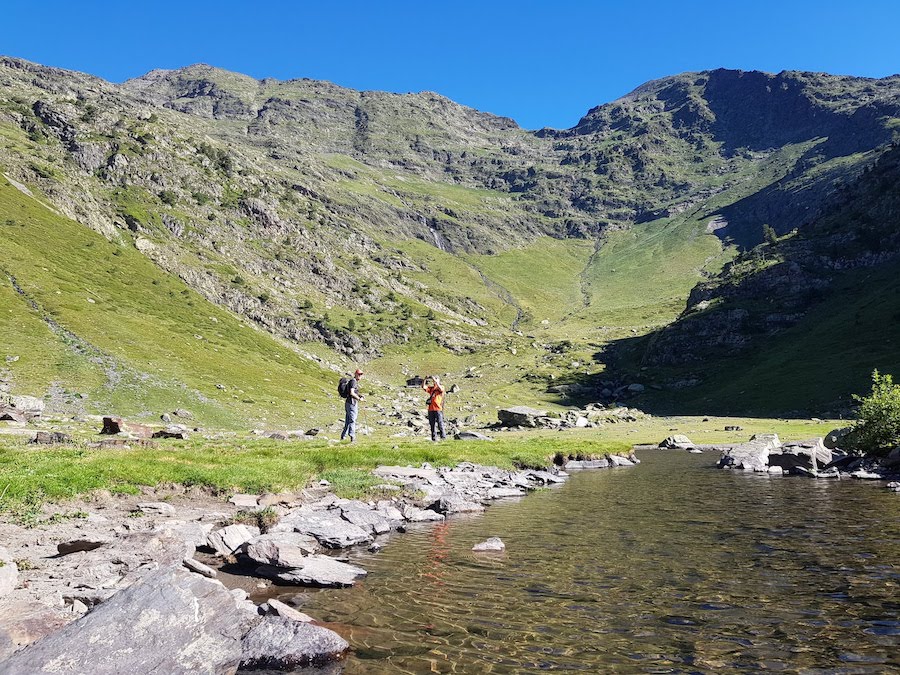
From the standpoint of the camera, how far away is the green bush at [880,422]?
112 ft

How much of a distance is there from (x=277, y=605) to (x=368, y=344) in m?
166

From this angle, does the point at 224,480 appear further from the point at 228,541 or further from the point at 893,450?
the point at 893,450

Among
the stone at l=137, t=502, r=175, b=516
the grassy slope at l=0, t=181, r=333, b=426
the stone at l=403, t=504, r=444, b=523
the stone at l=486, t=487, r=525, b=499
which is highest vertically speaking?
the grassy slope at l=0, t=181, r=333, b=426

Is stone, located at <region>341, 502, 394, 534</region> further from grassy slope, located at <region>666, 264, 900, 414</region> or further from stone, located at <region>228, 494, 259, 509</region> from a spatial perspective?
grassy slope, located at <region>666, 264, 900, 414</region>

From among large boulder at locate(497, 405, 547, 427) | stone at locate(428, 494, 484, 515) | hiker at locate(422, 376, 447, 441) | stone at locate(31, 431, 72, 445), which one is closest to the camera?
stone at locate(428, 494, 484, 515)

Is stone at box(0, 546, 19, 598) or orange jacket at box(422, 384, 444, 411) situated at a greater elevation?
orange jacket at box(422, 384, 444, 411)

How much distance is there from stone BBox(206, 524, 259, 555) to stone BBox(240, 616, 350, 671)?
5.16m

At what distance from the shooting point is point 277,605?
1008 centimetres

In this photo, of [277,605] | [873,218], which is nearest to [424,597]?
[277,605]

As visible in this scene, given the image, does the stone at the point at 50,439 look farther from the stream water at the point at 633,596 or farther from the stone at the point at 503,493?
the stone at the point at 503,493

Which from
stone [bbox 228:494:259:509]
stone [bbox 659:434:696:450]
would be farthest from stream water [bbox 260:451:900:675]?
stone [bbox 659:434:696:450]

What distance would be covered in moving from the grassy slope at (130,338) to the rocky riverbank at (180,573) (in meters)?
41.2

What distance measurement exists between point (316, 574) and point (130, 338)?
74444 mm

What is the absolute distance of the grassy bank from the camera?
52.3ft
